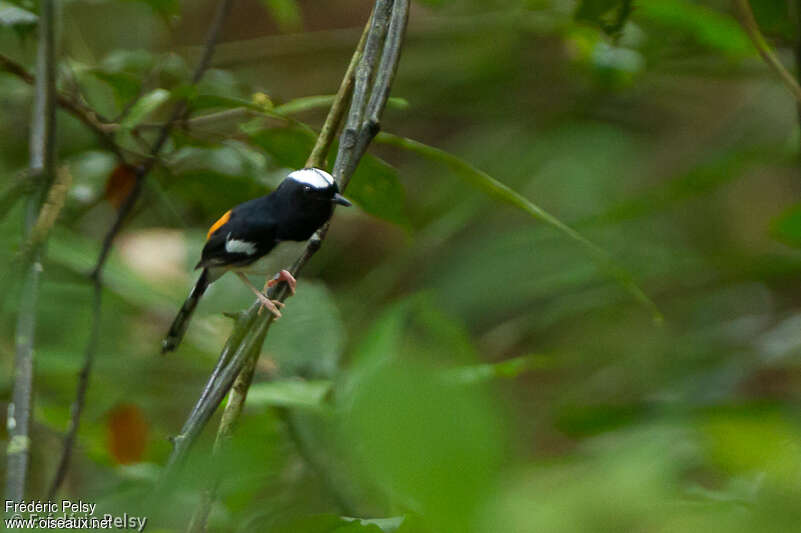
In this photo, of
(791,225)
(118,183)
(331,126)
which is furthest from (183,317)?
(791,225)

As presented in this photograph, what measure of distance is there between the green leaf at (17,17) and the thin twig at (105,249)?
0.29m

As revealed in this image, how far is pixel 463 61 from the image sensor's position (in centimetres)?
371

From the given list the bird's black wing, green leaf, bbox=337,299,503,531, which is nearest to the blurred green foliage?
green leaf, bbox=337,299,503,531

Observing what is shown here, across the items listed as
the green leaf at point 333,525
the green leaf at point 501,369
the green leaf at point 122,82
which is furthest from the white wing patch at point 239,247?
the green leaf at point 333,525

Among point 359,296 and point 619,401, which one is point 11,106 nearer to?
point 359,296

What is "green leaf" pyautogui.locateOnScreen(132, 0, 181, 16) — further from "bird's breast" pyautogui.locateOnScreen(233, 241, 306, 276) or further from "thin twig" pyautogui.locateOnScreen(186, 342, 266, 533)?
"thin twig" pyautogui.locateOnScreen(186, 342, 266, 533)

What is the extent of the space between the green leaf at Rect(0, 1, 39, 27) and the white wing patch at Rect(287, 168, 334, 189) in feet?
2.03

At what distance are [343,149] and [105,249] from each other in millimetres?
762

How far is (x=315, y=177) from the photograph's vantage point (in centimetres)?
117

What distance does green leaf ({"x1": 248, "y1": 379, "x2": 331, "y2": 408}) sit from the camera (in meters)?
1.18

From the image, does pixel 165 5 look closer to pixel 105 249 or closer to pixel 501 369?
pixel 105 249

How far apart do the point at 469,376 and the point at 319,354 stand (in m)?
1.27

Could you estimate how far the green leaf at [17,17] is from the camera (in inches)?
57.0

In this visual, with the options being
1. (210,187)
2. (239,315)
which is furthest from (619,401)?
(239,315)
